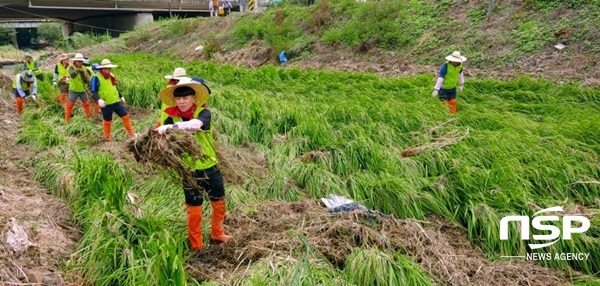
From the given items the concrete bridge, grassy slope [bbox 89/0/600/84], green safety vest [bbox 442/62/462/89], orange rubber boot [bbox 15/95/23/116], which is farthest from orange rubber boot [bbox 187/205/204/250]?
Result: the concrete bridge

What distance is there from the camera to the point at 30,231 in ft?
11.0

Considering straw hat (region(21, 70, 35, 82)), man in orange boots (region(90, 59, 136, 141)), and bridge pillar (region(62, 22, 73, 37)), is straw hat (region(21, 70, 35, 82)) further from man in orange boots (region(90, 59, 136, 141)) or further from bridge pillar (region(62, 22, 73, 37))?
bridge pillar (region(62, 22, 73, 37))

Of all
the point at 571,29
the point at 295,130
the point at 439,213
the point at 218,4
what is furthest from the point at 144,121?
the point at 218,4

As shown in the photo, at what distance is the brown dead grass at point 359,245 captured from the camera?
3.10m

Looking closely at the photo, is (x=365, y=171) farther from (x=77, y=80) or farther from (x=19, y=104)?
(x=19, y=104)

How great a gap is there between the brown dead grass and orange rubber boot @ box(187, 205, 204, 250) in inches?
3.3

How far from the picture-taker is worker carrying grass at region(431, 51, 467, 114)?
7.08 meters

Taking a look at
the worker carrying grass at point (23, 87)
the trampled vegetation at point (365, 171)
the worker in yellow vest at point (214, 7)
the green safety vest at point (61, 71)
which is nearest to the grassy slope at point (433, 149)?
the trampled vegetation at point (365, 171)

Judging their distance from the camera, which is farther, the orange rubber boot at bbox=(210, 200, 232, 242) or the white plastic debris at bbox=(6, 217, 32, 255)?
the orange rubber boot at bbox=(210, 200, 232, 242)

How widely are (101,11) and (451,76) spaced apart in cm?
2704

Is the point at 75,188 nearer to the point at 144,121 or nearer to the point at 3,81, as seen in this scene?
the point at 144,121

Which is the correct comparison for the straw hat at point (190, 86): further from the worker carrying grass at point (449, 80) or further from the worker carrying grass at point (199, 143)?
the worker carrying grass at point (449, 80)

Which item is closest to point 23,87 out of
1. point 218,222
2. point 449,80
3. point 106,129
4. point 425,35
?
point 106,129

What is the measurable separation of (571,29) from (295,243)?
1051 centimetres
